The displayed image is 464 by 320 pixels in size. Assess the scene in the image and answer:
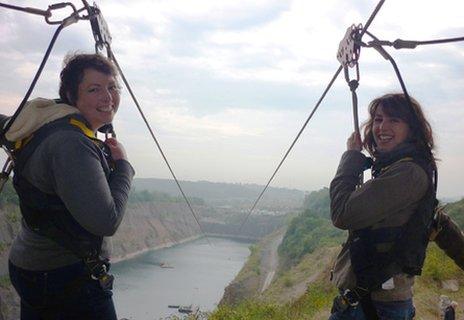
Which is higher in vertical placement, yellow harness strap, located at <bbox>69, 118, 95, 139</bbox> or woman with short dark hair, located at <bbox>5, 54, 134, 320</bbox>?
yellow harness strap, located at <bbox>69, 118, 95, 139</bbox>

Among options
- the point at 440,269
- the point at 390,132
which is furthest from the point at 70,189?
the point at 440,269

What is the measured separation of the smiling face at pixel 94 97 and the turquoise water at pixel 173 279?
34935 mm

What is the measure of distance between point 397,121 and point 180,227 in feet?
301

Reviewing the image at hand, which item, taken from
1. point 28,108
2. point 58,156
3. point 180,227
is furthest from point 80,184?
point 180,227

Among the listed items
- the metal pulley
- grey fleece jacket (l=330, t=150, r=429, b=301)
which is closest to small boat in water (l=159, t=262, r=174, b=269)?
the metal pulley

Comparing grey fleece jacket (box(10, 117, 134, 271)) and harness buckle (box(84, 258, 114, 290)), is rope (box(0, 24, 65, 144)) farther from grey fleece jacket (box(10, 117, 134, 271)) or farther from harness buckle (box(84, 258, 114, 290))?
harness buckle (box(84, 258, 114, 290))

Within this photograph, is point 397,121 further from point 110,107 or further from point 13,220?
point 13,220

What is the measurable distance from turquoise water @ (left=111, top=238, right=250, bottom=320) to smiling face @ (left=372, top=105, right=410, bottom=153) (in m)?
35.0

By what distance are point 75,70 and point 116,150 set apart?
41 centimetres

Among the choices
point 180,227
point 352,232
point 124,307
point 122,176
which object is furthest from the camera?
point 180,227

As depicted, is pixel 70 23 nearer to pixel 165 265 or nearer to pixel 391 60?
pixel 391 60

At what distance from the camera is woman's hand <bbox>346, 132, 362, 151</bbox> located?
7.35ft

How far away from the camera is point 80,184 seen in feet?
5.02

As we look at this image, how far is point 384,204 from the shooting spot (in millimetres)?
1873
